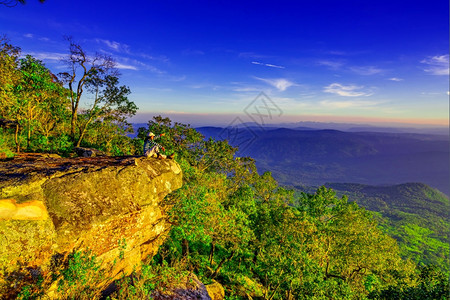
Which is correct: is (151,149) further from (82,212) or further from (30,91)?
(30,91)

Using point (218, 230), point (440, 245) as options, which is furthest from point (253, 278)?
point (440, 245)

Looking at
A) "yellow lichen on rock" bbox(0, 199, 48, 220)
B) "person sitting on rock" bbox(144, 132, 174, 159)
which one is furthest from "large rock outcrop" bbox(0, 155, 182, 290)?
"person sitting on rock" bbox(144, 132, 174, 159)

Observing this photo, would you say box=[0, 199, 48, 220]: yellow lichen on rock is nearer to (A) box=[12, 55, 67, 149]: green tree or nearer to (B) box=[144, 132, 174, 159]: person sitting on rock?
(B) box=[144, 132, 174, 159]: person sitting on rock

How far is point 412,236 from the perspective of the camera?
135875 mm

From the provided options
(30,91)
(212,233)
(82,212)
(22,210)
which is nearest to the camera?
(22,210)

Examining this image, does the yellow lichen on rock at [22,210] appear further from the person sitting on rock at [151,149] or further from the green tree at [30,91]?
the green tree at [30,91]

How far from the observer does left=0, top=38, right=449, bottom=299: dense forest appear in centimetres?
1138

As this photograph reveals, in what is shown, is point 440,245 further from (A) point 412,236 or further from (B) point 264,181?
(B) point 264,181

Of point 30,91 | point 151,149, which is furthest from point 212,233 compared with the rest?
point 30,91

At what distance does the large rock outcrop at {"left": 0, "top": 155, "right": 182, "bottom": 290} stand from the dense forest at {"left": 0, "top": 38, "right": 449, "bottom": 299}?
79 cm

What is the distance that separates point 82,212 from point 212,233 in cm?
767

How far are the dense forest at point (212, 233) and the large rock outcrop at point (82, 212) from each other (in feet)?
2.60

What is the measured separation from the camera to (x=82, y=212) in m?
9.15

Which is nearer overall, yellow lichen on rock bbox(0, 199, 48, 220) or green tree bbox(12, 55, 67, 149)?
yellow lichen on rock bbox(0, 199, 48, 220)
